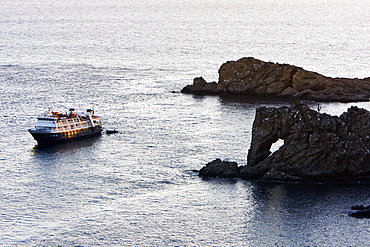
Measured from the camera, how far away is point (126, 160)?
11588cm

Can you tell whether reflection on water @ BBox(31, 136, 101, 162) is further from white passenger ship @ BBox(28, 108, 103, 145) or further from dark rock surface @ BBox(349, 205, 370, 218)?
dark rock surface @ BBox(349, 205, 370, 218)

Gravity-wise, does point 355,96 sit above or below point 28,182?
above

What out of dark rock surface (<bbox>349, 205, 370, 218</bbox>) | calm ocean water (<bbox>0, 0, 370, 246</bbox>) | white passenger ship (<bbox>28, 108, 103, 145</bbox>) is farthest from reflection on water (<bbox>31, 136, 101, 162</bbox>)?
dark rock surface (<bbox>349, 205, 370, 218</bbox>)

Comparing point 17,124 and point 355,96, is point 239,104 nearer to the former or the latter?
point 355,96

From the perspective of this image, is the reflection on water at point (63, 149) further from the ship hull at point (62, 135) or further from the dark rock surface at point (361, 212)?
the dark rock surface at point (361, 212)

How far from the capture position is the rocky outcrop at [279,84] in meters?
160

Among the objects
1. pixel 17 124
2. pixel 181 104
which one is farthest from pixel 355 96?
pixel 17 124

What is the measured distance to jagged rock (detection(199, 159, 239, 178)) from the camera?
104 metres

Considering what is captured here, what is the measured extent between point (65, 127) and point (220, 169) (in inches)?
1439

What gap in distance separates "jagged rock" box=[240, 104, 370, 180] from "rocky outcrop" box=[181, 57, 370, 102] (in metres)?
54.5

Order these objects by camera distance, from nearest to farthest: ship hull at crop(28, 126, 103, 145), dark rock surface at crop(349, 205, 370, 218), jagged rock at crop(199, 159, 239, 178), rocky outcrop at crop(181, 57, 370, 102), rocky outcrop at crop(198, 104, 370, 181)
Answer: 1. dark rock surface at crop(349, 205, 370, 218)
2. rocky outcrop at crop(198, 104, 370, 181)
3. jagged rock at crop(199, 159, 239, 178)
4. ship hull at crop(28, 126, 103, 145)
5. rocky outcrop at crop(181, 57, 370, 102)

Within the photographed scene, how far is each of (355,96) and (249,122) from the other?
105 feet

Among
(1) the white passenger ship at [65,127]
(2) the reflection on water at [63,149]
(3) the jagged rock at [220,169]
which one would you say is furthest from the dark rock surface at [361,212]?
(1) the white passenger ship at [65,127]

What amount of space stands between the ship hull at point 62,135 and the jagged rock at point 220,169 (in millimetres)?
32661
